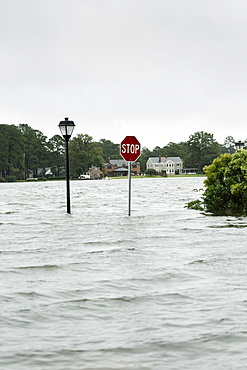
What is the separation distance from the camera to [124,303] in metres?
4.47

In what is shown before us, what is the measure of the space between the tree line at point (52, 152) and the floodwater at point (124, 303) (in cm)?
11054

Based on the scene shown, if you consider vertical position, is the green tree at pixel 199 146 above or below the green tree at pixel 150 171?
above

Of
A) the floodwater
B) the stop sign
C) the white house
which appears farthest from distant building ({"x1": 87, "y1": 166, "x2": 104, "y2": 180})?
the floodwater

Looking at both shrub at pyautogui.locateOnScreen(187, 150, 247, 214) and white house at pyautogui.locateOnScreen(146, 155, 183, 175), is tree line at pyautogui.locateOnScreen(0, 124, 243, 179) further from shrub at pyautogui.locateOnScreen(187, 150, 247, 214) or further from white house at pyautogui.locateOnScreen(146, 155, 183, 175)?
shrub at pyautogui.locateOnScreen(187, 150, 247, 214)

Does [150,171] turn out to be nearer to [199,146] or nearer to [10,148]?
[199,146]

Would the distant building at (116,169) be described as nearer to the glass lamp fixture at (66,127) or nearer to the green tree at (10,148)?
the green tree at (10,148)

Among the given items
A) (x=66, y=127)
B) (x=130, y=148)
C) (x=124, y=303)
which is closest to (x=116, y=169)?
(x=66, y=127)

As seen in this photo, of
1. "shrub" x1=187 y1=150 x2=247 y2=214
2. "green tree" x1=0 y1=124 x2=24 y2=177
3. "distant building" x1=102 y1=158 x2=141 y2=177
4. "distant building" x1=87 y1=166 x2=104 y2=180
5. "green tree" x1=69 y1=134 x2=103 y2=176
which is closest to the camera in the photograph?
"shrub" x1=187 y1=150 x2=247 y2=214

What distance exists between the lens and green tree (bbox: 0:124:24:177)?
4491 inches

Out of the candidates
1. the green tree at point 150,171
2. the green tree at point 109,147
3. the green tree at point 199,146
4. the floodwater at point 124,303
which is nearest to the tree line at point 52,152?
the green tree at point 199,146

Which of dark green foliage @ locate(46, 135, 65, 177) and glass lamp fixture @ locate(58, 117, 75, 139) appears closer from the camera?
glass lamp fixture @ locate(58, 117, 75, 139)

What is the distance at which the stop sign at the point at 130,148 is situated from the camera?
43.1 ft

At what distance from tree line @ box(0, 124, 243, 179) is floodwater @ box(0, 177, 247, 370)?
110538mm

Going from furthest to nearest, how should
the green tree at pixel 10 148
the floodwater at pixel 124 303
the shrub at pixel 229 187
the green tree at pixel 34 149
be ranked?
the green tree at pixel 34 149 < the green tree at pixel 10 148 < the shrub at pixel 229 187 < the floodwater at pixel 124 303
